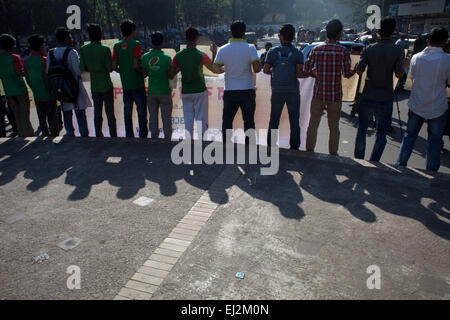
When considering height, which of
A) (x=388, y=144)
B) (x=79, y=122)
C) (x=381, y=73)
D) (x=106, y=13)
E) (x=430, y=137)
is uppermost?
(x=106, y=13)

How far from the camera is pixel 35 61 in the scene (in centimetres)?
645

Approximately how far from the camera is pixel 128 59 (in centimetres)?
595

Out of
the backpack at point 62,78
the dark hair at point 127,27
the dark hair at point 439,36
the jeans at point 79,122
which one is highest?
the dark hair at point 127,27

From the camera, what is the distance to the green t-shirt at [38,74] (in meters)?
6.46

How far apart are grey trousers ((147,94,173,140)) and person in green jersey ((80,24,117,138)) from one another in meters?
0.85

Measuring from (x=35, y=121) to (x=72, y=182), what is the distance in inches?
242

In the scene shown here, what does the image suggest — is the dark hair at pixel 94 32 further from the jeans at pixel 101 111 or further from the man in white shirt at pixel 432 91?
the man in white shirt at pixel 432 91

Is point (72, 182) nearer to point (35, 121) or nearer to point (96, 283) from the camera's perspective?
point (96, 283)

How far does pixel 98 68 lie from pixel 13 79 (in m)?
2.01

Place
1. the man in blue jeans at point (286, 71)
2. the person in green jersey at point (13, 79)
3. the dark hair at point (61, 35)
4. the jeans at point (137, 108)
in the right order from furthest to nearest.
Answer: the person in green jersey at point (13, 79), the jeans at point (137, 108), the dark hair at point (61, 35), the man in blue jeans at point (286, 71)

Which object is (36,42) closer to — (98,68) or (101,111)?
(98,68)

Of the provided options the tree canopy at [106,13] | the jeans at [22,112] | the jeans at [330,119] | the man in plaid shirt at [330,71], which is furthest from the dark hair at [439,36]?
the tree canopy at [106,13]

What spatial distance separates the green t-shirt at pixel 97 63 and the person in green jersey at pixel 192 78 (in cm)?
121

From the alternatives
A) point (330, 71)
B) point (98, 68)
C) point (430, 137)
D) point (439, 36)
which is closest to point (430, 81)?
point (439, 36)
